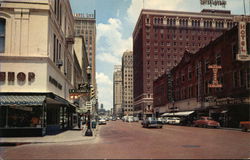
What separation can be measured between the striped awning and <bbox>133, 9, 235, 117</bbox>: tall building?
105 m

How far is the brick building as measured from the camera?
4088cm

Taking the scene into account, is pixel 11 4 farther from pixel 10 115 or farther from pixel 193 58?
pixel 193 58

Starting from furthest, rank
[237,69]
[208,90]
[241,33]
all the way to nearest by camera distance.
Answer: [208,90] < [237,69] < [241,33]

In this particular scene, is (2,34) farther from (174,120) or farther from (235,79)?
(174,120)

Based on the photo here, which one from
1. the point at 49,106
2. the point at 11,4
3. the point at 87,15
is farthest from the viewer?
the point at 87,15

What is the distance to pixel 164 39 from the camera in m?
129

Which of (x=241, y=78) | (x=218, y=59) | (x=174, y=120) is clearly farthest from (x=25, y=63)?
(x=174, y=120)

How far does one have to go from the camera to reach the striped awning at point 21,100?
72.1 feet

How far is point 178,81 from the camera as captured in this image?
73.8m

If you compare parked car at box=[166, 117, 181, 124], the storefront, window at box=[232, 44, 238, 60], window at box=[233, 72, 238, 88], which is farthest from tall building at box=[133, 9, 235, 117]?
the storefront

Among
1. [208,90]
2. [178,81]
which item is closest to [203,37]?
[178,81]

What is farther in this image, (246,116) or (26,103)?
(246,116)

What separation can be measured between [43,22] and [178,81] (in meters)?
53.7

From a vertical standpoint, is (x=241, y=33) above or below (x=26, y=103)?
above
